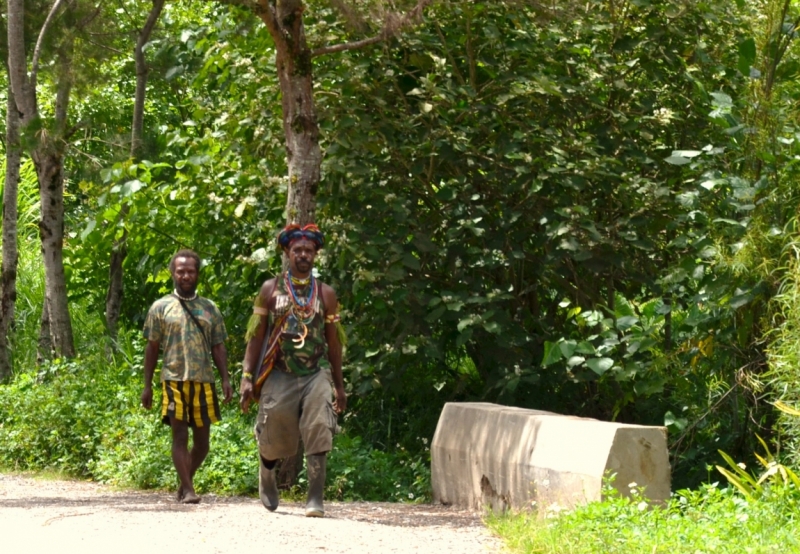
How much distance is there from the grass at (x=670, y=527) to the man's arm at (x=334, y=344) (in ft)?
5.12

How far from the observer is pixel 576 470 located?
24.4ft

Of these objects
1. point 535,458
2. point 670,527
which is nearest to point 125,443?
point 535,458

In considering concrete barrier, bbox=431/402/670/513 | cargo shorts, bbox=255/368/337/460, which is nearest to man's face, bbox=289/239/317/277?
cargo shorts, bbox=255/368/337/460

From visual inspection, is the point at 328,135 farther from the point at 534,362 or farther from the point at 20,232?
the point at 20,232

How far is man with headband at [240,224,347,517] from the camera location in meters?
8.20

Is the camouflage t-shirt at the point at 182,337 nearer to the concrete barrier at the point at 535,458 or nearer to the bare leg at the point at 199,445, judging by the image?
the bare leg at the point at 199,445

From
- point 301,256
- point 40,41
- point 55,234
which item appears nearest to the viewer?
point 301,256

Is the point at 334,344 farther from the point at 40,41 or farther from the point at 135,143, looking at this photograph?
the point at 40,41

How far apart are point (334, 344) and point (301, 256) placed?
65 cm

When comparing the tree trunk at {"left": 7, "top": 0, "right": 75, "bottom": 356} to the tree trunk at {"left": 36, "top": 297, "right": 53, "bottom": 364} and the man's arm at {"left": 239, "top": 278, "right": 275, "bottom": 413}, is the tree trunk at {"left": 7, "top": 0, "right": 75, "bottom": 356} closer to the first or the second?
the tree trunk at {"left": 36, "top": 297, "right": 53, "bottom": 364}

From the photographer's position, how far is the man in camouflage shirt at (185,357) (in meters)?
9.06

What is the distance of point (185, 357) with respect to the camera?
905cm

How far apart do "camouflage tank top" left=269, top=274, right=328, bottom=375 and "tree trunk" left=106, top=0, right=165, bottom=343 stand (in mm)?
5597

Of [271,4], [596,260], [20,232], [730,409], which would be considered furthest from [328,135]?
[20,232]
